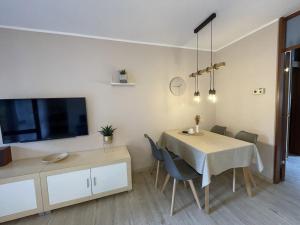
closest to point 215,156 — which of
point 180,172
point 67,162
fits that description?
point 180,172

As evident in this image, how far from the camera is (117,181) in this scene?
2.23 m

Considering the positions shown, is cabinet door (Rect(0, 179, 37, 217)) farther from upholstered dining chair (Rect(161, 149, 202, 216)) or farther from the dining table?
the dining table

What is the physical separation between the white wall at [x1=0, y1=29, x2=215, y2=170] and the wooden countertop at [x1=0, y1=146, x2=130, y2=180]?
20 cm

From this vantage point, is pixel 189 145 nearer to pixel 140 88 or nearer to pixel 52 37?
pixel 140 88

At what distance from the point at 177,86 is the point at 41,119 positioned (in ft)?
8.02

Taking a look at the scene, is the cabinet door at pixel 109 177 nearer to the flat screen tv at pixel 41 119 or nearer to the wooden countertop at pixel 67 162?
the wooden countertop at pixel 67 162

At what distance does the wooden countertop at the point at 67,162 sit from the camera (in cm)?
189

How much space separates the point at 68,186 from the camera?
200 cm

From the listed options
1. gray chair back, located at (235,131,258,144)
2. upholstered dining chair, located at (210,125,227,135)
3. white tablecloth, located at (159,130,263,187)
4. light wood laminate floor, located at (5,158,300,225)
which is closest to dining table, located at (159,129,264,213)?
white tablecloth, located at (159,130,263,187)

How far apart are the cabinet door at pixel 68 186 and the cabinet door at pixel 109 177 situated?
92 millimetres

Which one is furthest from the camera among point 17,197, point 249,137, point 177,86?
point 177,86

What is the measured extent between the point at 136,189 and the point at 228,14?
2893mm

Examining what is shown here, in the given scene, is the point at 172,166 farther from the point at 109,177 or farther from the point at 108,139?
the point at 108,139

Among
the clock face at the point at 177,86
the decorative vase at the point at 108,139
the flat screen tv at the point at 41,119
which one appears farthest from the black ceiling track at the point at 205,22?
the decorative vase at the point at 108,139
